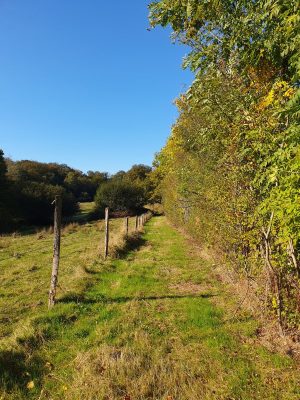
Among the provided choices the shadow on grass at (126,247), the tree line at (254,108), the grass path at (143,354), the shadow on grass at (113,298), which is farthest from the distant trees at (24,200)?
the tree line at (254,108)

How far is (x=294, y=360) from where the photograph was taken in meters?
5.71

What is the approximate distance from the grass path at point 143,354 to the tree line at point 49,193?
19.3m

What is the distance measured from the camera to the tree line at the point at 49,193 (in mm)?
38500

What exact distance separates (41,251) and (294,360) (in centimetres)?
1496

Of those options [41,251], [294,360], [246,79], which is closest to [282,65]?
[246,79]

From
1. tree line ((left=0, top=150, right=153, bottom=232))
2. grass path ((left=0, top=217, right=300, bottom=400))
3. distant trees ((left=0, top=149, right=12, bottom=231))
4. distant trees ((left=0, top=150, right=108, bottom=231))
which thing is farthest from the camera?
tree line ((left=0, top=150, right=153, bottom=232))

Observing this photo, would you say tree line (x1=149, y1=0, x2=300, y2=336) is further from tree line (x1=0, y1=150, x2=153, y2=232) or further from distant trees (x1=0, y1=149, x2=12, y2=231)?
distant trees (x1=0, y1=149, x2=12, y2=231)

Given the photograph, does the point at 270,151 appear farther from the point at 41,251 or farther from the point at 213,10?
the point at 41,251

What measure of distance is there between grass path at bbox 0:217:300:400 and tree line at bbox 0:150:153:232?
63.3ft

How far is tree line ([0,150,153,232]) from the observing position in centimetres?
3850

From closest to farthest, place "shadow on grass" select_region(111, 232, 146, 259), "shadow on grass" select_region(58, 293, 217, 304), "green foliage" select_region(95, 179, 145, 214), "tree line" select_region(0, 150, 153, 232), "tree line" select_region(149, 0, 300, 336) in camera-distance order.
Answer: "tree line" select_region(149, 0, 300, 336)
"shadow on grass" select_region(58, 293, 217, 304)
"shadow on grass" select_region(111, 232, 146, 259)
"tree line" select_region(0, 150, 153, 232)
"green foliage" select_region(95, 179, 145, 214)

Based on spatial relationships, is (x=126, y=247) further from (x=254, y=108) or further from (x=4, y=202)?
(x=4, y=202)

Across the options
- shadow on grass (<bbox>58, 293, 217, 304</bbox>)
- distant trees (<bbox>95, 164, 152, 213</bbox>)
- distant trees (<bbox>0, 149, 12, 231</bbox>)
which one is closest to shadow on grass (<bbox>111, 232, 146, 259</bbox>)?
shadow on grass (<bbox>58, 293, 217, 304</bbox>)

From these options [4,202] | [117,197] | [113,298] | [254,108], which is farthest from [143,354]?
[117,197]
